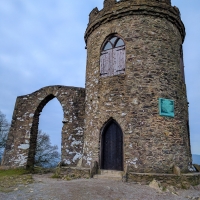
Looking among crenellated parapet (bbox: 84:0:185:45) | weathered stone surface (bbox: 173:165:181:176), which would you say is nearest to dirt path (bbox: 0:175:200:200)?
weathered stone surface (bbox: 173:165:181:176)

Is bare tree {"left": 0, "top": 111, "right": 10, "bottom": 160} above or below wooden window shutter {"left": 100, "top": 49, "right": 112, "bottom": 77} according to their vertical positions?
below

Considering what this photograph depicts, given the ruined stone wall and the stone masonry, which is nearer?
the stone masonry

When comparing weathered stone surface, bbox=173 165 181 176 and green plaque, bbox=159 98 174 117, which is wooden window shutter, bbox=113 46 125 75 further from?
weathered stone surface, bbox=173 165 181 176

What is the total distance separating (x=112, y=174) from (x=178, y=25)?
26.5 ft

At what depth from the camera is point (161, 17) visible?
32.7ft

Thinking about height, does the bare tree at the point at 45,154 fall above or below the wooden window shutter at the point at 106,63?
below

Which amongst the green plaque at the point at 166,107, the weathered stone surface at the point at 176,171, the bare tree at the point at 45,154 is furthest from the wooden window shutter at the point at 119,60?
the bare tree at the point at 45,154

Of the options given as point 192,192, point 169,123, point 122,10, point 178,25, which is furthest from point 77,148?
point 178,25

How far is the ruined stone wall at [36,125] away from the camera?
35.8ft

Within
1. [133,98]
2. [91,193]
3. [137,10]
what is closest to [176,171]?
[133,98]

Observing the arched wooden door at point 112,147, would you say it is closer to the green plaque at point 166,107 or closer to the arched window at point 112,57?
the green plaque at point 166,107

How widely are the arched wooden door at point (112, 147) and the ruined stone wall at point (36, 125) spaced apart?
2071 mm

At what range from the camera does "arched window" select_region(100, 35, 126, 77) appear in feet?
31.8

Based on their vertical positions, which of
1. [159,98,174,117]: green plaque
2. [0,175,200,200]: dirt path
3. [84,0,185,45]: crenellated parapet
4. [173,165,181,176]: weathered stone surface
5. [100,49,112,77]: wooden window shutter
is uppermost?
[84,0,185,45]: crenellated parapet
